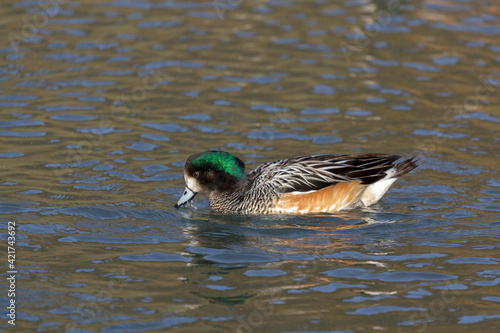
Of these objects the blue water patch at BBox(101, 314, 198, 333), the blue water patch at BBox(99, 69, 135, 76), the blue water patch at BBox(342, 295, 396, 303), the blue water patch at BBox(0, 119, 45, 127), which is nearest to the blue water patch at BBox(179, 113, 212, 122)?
the blue water patch at BBox(99, 69, 135, 76)

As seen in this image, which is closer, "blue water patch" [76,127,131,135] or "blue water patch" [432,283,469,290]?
"blue water patch" [432,283,469,290]

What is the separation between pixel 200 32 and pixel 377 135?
5.80 m

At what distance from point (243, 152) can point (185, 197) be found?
2171mm

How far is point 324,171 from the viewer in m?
10.4

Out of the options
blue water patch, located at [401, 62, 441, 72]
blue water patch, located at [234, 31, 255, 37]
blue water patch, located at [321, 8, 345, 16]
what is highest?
blue water patch, located at [321, 8, 345, 16]

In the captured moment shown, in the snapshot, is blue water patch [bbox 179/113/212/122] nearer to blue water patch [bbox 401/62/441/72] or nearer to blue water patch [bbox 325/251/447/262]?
blue water patch [bbox 401/62/441/72]

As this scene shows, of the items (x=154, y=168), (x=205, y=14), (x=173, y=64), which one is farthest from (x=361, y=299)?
(x=205, y=14)


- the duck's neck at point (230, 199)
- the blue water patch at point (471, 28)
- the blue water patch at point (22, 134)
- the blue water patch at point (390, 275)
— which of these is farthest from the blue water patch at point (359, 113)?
the blue water patch at point (390, 275)

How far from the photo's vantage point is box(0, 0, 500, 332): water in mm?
7570

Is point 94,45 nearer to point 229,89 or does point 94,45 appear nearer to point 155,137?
point 229,89

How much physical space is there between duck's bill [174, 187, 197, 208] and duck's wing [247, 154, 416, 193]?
33.1 inches

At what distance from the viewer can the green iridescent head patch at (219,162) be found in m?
10.3

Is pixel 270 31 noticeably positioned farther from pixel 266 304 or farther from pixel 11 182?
pixel 266 304

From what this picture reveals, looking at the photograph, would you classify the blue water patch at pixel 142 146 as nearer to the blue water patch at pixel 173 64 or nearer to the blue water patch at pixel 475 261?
the blue water patch at pixel 173 64
